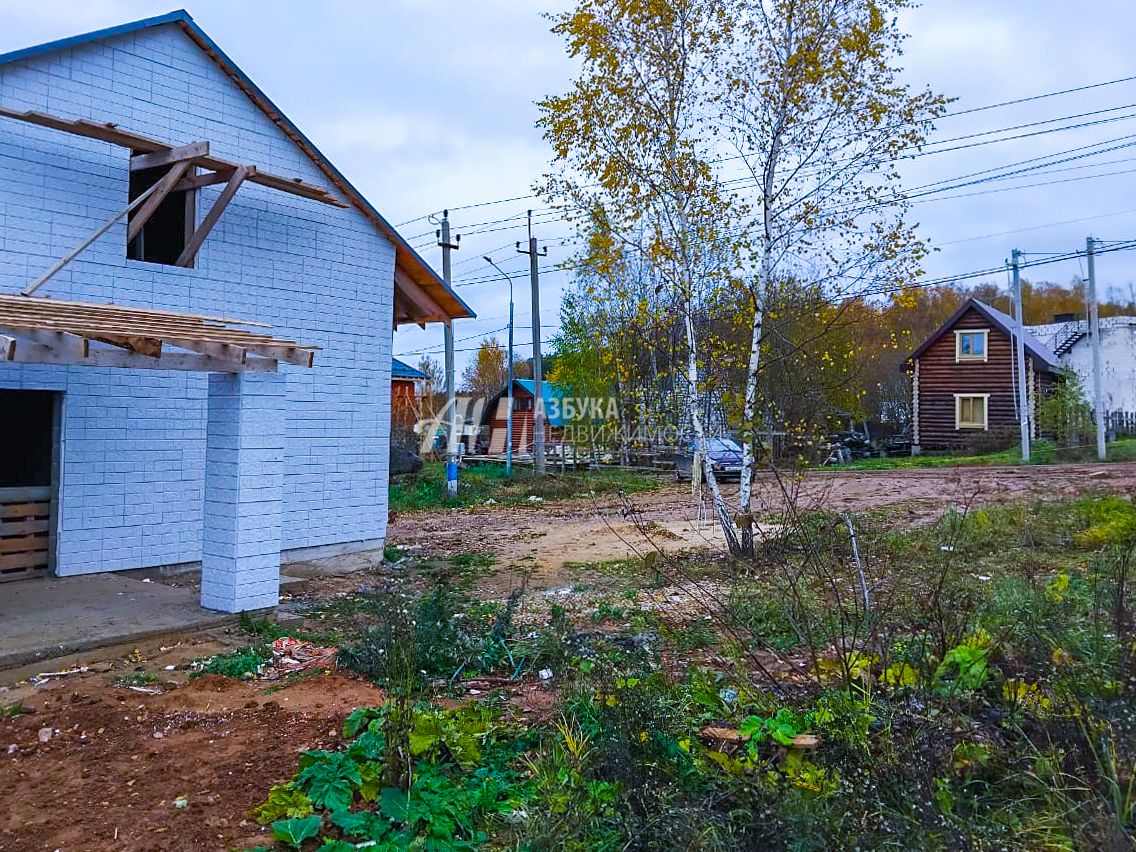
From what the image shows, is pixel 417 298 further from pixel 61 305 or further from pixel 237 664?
pixel 237 664

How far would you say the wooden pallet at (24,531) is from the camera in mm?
8219

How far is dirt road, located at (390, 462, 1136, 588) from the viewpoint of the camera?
1310 cm

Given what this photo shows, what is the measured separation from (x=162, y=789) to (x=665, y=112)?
9.88m

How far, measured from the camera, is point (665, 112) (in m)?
11.4

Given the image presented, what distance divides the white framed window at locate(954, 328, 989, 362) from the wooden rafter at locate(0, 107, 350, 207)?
102 ft

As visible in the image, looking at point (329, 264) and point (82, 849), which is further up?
point (329, 264)

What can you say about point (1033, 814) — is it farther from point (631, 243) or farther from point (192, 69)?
point (192, 69)

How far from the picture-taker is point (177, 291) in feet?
30.1

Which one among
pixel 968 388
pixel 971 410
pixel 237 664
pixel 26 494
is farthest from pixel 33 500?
pixel 971 410

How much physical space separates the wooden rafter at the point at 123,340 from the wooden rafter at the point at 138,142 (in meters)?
1.62

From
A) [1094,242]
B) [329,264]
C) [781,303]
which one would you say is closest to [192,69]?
[329,264]

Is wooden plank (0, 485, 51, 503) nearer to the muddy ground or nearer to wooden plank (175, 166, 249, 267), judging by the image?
the muddy ground

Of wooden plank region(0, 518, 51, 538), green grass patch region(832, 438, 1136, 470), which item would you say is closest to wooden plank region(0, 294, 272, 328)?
wooden plank region(0, 518, 51, 538)

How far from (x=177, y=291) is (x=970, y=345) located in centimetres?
3316
